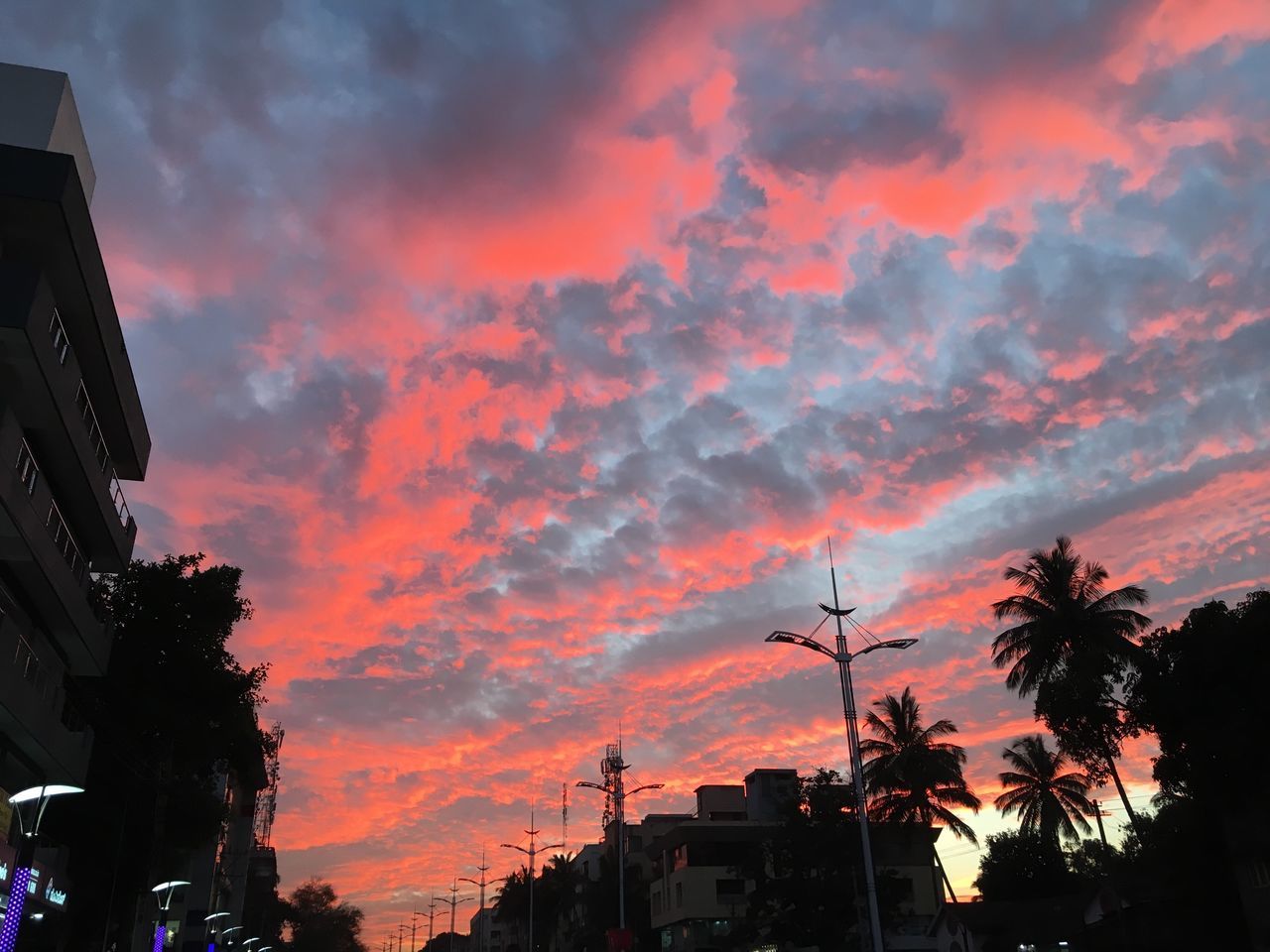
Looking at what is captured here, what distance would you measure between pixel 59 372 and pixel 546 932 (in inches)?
4463

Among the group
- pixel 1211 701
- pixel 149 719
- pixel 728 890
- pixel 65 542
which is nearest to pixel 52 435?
pixel 65 542

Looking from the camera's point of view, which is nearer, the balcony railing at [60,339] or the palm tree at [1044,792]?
the balcony railing at [60,339]

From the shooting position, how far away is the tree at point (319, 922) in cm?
14806

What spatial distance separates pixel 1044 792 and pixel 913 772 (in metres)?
9.37

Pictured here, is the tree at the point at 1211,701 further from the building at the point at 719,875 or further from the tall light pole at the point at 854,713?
the building at the point at 719,875

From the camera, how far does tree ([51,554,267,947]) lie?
129 ft

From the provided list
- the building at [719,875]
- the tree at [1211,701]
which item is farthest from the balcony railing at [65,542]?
the building at [719,875]

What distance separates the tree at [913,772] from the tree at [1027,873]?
49.9ft

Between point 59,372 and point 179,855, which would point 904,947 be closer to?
point 179,855

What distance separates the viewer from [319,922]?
15500 cm

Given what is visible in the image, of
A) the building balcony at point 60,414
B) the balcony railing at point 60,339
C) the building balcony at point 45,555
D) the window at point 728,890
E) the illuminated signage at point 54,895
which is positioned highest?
the balcony railing at point 60,339

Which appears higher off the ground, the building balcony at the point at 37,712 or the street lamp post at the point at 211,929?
the building balcony at the point at 37,712

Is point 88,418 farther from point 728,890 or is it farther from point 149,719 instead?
point 728,890

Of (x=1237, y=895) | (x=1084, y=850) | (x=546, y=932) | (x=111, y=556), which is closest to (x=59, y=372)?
(x=111, y=556)
